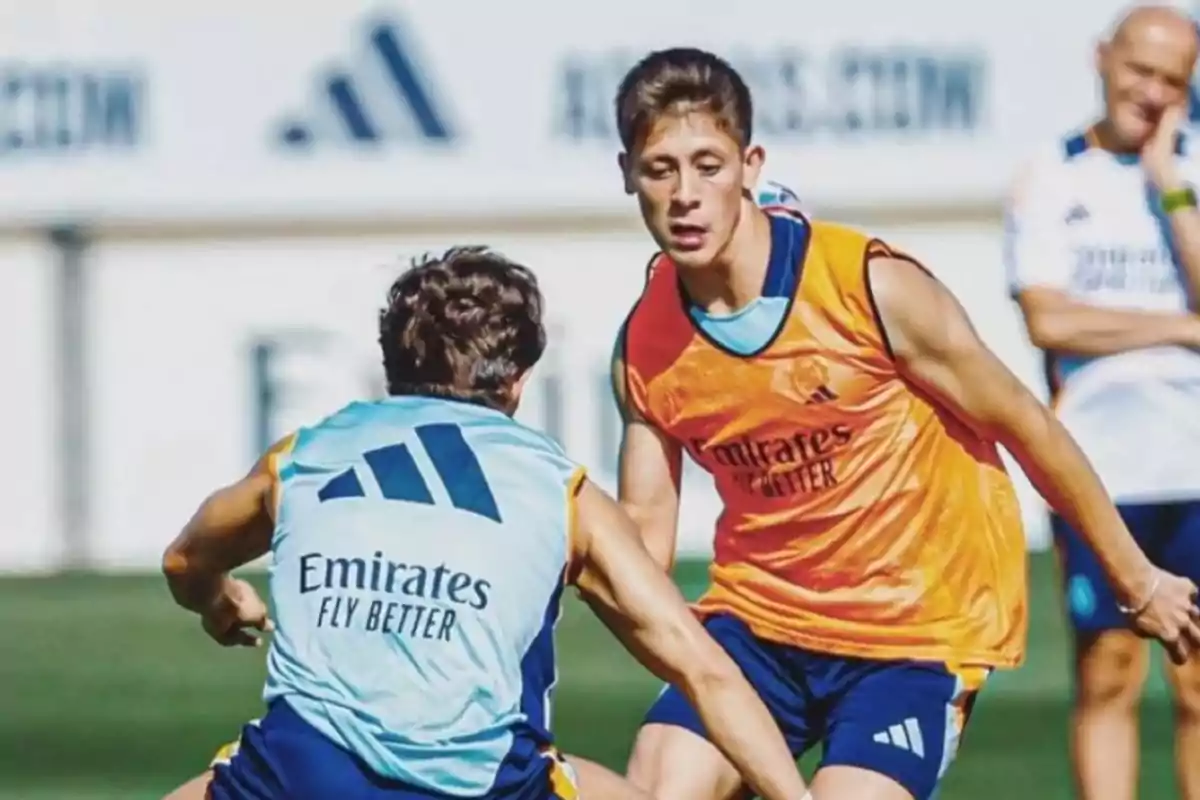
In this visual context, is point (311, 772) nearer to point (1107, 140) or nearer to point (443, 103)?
point (1107, 140)

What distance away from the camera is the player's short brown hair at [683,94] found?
17.4ft

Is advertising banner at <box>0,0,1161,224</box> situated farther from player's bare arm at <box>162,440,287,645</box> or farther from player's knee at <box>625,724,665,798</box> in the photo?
player's bare arm at <box>162,440,287,645</box>

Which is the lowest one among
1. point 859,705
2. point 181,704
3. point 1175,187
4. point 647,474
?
point 181,704

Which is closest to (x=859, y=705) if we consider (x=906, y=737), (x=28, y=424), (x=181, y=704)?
(x=906, y=737)

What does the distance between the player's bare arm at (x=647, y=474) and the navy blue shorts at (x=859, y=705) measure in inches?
8.2

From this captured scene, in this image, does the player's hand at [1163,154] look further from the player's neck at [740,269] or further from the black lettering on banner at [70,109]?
the black lettering on banner at [70,109]

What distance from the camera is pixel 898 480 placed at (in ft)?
18.2

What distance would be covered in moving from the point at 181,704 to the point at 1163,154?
15.1ft

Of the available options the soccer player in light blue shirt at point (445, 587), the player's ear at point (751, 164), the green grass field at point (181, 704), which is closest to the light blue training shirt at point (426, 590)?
the soccer player in light blue shirt at point (445, 587)

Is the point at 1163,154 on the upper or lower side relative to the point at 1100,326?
upper

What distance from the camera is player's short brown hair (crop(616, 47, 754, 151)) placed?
531 cm

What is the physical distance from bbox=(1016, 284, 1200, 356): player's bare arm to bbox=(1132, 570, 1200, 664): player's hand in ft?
4.89

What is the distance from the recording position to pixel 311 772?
4352 mm

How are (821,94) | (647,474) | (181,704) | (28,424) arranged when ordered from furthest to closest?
(28,424) < (821,94) < (181,704) < (647,474)
